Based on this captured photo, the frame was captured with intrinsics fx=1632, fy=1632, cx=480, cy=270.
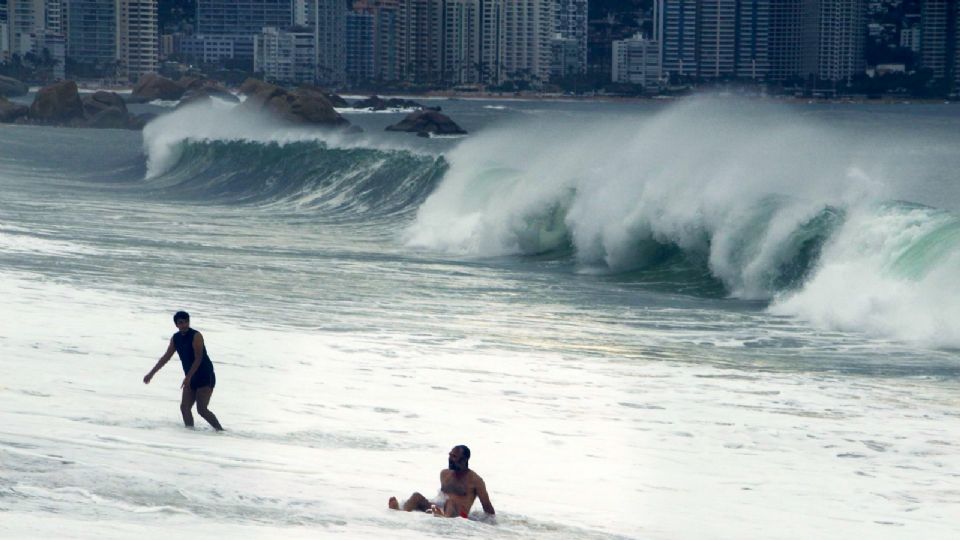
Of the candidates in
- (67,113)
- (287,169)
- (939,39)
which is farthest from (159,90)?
(287,169)

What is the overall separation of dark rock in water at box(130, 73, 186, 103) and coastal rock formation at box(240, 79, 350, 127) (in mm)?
73527

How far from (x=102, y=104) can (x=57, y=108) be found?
4094mm

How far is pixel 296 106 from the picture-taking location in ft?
316

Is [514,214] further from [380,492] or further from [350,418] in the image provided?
[380,492]

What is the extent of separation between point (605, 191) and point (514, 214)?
1949 mm

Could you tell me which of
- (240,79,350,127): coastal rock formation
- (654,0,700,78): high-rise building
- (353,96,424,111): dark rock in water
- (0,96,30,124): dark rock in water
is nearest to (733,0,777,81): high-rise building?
(654,0,700,78): high-rise building

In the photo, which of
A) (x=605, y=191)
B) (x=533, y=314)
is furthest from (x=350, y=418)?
(x=605, y=191)

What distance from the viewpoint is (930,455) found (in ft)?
39.9

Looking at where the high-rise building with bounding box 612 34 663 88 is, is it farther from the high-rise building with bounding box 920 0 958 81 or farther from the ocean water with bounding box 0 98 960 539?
the ocean water with bounding box 0 98 960 539

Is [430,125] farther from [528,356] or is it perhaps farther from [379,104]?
[528,356]

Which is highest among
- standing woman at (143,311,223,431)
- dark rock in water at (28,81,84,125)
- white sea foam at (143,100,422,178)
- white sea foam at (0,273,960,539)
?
dark rock in water at (28,81,84,125)

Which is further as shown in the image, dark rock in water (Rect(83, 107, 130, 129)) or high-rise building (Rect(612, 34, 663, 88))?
high-rise building (Rect(612, 34, 663, 88))

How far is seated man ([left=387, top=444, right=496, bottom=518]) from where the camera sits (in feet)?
33.1

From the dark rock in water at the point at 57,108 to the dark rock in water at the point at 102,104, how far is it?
0.87 metres
